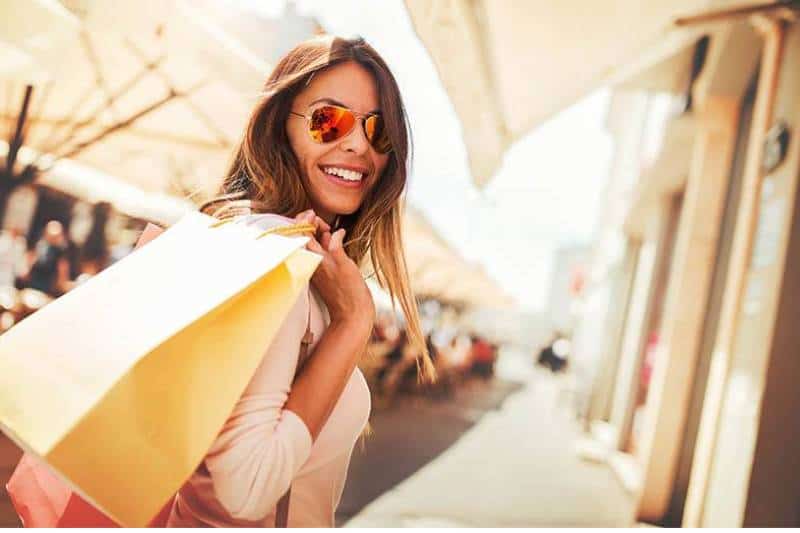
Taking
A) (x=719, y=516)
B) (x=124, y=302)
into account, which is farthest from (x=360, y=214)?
(x=719, y=516)

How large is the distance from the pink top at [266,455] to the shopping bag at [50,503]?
0.10 meters

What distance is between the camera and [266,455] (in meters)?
0.88

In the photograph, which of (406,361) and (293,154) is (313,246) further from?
(406,361)

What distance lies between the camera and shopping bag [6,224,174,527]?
3.56 ft

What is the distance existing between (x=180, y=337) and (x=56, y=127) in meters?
4.76

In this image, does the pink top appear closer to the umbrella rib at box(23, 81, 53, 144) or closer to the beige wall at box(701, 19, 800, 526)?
→ the beige wall at box(701, 19, 800, 526)

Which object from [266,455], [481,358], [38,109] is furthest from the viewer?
[481,358]

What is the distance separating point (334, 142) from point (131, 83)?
3514 mm

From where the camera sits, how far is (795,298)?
9.50 ft

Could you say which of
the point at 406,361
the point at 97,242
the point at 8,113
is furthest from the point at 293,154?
the point at 406,361

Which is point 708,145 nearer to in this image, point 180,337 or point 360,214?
point 360,214

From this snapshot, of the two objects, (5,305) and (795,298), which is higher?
(795,298)

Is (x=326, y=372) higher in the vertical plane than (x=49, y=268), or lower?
higher

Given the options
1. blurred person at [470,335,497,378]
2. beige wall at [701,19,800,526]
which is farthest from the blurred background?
blurred person at [470,335,497,378]
